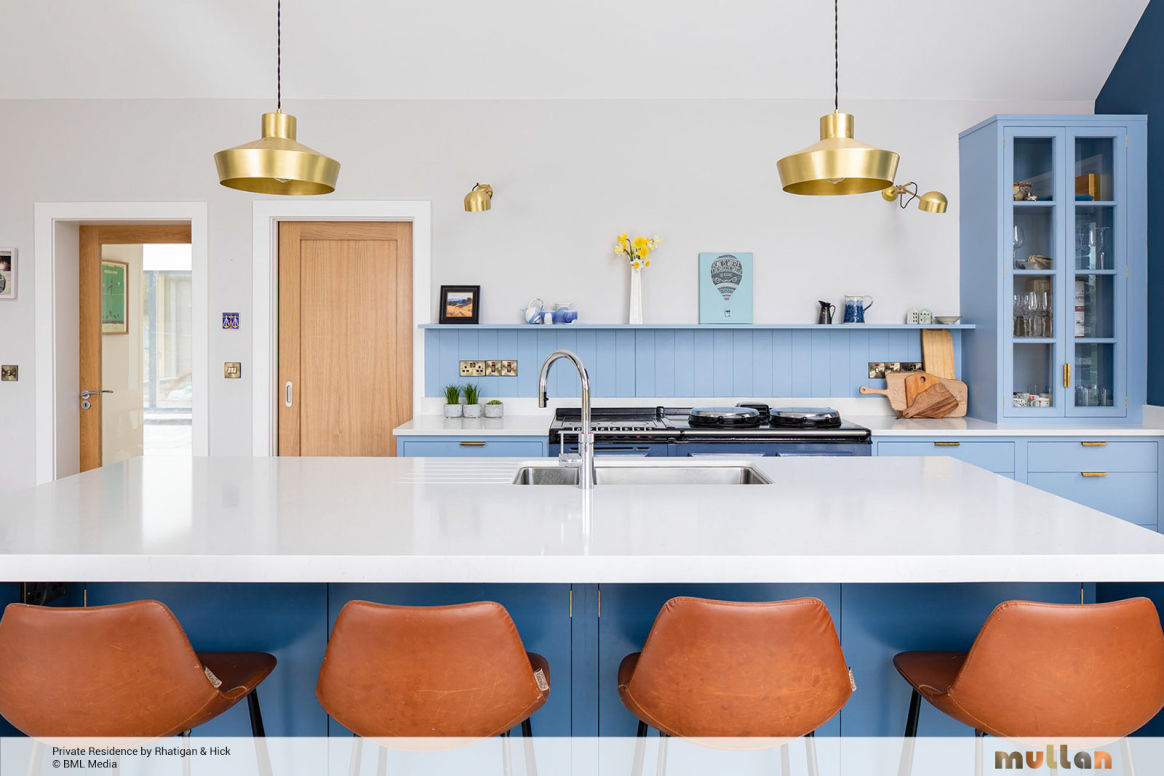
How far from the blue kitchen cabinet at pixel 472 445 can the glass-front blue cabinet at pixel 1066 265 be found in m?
2.32

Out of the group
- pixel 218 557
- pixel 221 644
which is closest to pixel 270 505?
pixel 221 644

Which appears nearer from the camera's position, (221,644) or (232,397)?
(221,644)

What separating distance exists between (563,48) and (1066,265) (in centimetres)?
272

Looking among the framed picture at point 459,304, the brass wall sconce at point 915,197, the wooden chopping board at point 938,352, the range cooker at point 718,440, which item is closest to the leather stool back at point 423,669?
the range cooker at point 718,440

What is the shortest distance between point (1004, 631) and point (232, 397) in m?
3.95

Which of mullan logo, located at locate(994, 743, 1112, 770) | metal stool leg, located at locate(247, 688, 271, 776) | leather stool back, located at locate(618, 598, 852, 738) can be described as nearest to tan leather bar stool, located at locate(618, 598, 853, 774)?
leather stool back, located at locate(618, 598, 852, 738)

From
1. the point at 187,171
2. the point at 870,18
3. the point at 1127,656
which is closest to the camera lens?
the point at 1127,656

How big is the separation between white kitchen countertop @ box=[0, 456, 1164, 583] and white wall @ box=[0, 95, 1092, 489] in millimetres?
2210

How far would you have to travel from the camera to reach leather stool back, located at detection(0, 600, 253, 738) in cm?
136

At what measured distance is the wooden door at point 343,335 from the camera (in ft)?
14.3

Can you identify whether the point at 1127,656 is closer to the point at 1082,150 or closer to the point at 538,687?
the point at 538,687

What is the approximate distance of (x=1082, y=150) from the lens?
12.8 feet

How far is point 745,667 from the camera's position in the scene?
4.50ft

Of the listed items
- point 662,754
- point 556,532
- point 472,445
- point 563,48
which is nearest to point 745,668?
point 662,754
